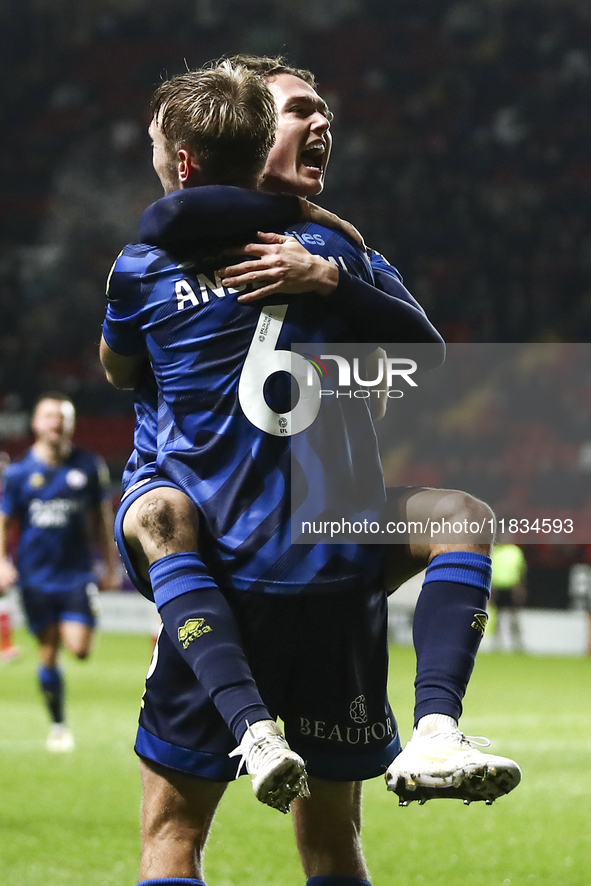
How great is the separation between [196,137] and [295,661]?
0.94 meters

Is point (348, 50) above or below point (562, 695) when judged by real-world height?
above

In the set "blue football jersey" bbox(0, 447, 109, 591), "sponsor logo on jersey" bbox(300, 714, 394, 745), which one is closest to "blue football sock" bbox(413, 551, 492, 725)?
"sponsor logo on jersey" bbox(300, 714, 394, 745)

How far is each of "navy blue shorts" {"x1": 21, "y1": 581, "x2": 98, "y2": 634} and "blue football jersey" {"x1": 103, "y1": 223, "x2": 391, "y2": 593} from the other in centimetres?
579

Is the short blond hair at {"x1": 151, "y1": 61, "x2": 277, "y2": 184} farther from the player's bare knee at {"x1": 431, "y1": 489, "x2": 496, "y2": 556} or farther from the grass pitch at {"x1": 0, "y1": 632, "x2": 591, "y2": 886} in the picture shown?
the grass pitch at {"x1": 0, "y1": 632, "x2": 591, "y2": 886}

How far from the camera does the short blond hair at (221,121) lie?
2.05 metres

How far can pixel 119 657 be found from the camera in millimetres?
13062

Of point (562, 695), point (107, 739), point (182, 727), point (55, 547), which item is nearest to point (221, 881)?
point (182, 727)

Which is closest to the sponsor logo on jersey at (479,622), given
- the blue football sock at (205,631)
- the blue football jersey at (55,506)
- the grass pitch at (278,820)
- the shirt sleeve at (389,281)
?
the blue football sock at (205,631)

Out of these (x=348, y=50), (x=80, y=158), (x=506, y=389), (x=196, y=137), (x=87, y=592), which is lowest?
(x=196, y=137)

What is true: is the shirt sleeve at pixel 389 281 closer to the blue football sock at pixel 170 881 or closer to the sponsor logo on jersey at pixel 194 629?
the sponsor logo on jersey at pixel 194 629

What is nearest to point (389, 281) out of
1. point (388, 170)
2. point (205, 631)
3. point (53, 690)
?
point (205, 631)

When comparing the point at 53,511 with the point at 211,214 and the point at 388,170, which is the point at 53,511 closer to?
the point at 211,214

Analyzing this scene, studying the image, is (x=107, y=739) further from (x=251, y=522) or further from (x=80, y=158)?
(x=80, y=158)

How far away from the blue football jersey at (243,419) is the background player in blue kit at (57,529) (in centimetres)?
551
